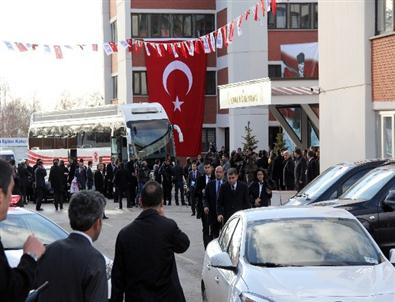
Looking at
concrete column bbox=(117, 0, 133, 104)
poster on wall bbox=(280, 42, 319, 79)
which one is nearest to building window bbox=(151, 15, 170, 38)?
concrete column bbox=(117, 0, 133, 104)

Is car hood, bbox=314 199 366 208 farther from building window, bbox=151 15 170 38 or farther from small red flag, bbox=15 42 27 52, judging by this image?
building window, bbox=151 15 170 38

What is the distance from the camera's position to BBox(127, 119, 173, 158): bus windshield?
35.3 metres

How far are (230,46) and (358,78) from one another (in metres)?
31.1

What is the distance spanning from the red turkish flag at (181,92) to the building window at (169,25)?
6921 millimetres

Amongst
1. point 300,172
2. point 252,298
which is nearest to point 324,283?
point 252,298

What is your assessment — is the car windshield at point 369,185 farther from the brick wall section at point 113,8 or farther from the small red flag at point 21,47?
the brick wall section at point 113,8

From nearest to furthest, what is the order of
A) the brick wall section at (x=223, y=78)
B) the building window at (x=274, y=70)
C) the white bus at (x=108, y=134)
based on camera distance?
the white bus at (x=108, y=134) < the building window at (x=274, y=70) < the brick wall section at (x=223, y=78)

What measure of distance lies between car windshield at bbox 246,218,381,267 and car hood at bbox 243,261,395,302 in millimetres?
217

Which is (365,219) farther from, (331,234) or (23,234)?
(23,234)

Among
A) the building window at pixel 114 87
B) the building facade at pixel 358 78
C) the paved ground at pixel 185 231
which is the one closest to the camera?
the paved ground at pixel 185 231

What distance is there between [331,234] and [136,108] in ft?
93.1

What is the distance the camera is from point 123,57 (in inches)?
2258

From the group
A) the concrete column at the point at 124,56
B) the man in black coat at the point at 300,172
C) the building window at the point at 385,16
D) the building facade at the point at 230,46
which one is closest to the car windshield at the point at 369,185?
the building window at the point at 385,16

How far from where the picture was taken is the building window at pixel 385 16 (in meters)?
21.5
